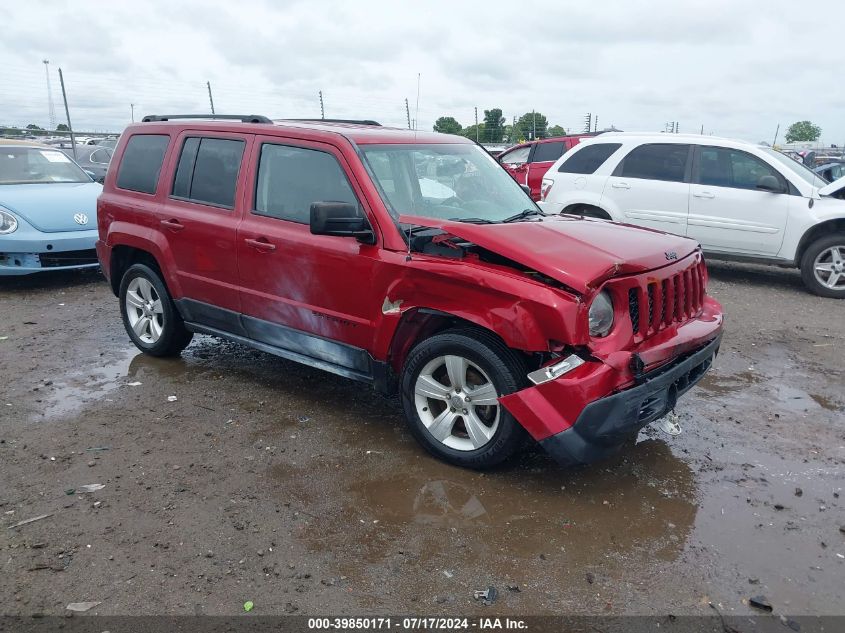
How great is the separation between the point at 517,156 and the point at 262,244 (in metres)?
10.9

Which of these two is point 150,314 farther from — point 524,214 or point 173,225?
point 524,214

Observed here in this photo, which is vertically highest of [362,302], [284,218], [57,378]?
[284,218]

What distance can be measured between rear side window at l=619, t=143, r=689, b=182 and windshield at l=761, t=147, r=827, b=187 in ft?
3.31

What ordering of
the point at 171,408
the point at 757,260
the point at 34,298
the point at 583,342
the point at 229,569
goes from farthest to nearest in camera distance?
the point at 757,260
the point at 34,298
the point at 171,408
the point at 583,342
the point at 229,569

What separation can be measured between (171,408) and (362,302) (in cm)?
170

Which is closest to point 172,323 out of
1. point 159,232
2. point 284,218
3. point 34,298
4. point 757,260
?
point 159,232

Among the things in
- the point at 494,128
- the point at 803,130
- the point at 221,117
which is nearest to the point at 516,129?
the point at 494,128

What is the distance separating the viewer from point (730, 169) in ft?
28.0

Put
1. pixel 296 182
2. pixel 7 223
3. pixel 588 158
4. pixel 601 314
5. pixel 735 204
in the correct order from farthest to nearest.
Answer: pixel 588 158 → pixel 735 204 → pixel 7 223 → pixel 296 182 → pixel 601 314

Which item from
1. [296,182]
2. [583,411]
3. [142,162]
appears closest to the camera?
[583,411]

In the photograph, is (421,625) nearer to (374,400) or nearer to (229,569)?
(229,569)

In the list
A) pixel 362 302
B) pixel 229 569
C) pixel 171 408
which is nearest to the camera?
pixel 229 569

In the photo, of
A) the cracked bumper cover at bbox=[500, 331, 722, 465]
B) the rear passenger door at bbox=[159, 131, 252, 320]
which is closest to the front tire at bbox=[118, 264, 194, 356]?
the rear passenger door at bbox=[159, 131, 252, 320]

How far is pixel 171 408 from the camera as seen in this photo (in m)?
4.70
